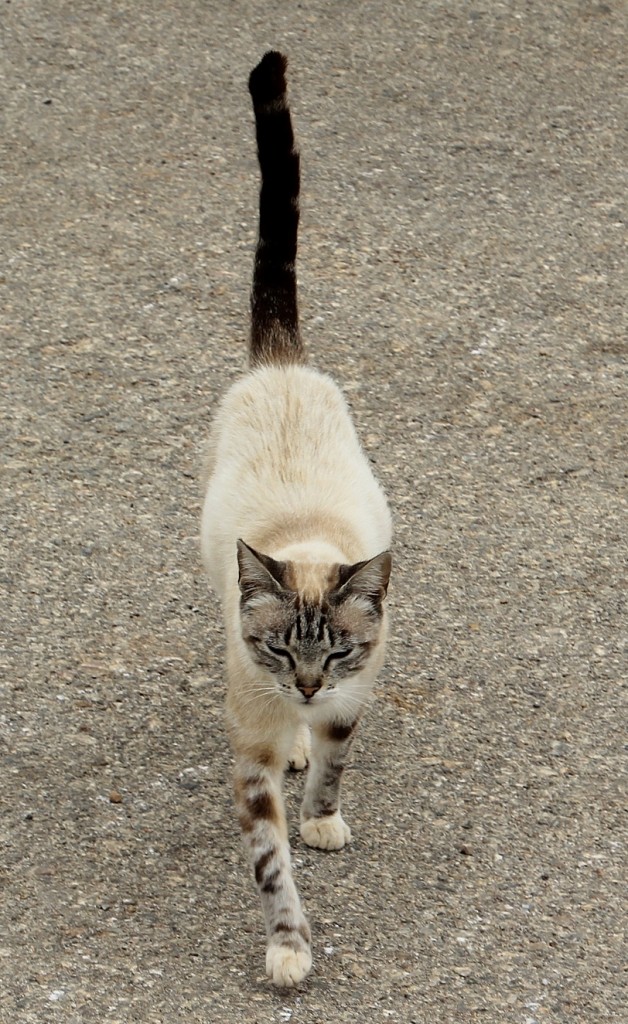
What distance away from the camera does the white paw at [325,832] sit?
13.5ft

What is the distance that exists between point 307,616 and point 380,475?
2131 mm

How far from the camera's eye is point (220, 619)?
498 centimetres

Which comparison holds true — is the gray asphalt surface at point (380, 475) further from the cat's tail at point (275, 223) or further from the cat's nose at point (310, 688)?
the cat's tail at point (275, 223)

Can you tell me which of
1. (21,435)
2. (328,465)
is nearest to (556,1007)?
(328,465)

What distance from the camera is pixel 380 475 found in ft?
18.8

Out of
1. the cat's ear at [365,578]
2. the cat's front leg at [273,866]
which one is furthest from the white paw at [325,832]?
the cat's ear at [365,578]

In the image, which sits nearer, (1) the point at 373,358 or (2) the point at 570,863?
(2) the point at 570,863

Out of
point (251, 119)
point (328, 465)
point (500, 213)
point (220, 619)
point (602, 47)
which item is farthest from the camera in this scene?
point (602, 47)

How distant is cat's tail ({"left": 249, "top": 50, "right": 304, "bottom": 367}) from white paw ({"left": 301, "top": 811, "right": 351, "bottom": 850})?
148cm

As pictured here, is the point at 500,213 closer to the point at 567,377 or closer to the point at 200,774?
the point at 567,377

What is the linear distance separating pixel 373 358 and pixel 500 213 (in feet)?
5.05

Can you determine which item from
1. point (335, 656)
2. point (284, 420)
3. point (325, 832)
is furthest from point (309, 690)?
point (284, 420)

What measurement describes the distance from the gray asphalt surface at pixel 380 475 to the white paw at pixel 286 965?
49 mm

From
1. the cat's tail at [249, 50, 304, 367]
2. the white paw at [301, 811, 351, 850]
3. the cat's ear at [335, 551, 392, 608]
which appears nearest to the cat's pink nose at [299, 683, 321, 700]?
the cat's ear at [335, 551, 392, 608]
